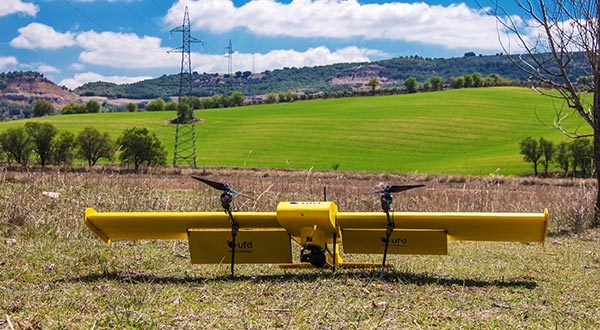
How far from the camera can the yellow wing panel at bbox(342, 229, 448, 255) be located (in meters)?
7.16

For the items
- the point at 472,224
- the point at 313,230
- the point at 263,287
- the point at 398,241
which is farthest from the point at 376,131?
the point at 263,287

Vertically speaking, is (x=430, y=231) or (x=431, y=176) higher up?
(x=430, y=231)

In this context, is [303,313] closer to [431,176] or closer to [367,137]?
[431,176]

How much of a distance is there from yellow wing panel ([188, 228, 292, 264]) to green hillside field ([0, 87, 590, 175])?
1469 inches

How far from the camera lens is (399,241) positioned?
7285 millimetres

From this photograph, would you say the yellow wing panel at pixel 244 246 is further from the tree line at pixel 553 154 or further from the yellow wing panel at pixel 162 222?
the tree line at pixel 553 154

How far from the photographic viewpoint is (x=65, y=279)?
21.9 feet

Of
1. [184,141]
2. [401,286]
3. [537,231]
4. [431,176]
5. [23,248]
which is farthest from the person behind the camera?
[184,141]

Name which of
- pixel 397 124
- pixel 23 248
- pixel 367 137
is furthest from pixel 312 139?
pixel 23 248

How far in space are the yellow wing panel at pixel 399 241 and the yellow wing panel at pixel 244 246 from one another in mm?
752

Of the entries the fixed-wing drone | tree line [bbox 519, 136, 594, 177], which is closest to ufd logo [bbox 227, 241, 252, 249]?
the fixed-wing drone

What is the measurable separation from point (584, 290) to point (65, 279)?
541cm

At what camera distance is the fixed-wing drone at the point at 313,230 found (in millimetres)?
6898

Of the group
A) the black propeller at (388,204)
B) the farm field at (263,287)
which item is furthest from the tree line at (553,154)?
the black propeller at (388,204)
